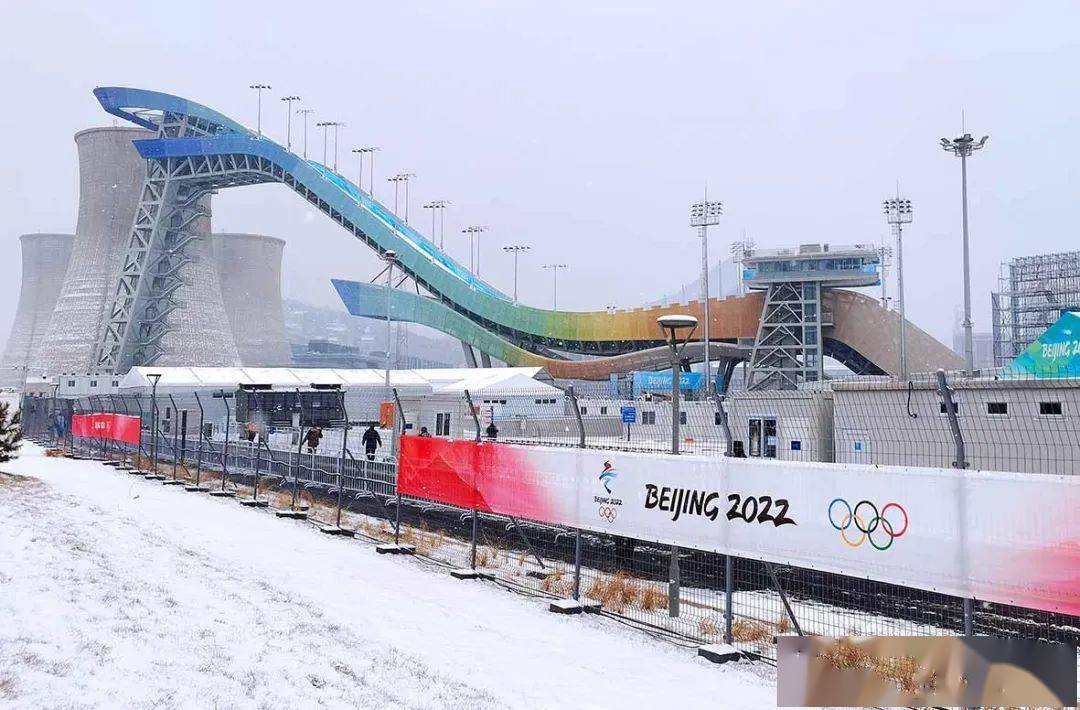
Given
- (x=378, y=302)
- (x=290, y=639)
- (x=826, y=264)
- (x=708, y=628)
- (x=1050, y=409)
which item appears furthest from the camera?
(x=378, y=302)

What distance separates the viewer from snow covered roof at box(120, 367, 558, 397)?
4878 cm

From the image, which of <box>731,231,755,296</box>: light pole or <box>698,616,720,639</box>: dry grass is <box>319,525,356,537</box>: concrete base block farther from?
<box>731,231,755,296</box>: light pole

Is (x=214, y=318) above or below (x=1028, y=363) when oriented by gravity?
above

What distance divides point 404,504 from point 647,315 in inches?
2227

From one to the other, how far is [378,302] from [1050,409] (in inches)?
2681

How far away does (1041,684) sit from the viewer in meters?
5.51

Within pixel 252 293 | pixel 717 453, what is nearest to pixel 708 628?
pixel 717 453

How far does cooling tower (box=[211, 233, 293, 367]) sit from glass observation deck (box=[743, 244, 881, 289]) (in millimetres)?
45279

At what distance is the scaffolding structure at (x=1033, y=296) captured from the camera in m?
63.0

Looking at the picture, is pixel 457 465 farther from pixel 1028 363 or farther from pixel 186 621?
pixel 1028 363

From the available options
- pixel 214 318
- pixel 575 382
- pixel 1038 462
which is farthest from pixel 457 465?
pixel 575 382

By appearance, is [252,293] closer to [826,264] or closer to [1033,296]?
[826,264]

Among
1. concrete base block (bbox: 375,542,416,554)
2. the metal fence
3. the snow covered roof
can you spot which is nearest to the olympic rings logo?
the metal fence

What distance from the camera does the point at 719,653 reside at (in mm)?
8195
